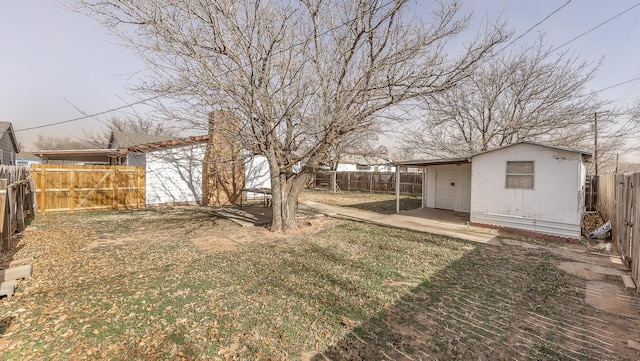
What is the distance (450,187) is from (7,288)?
14502mm

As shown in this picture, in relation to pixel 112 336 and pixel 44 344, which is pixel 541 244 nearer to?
pixel 112 336

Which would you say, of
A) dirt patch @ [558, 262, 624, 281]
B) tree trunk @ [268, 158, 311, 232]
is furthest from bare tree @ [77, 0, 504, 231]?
dirt patch @ [558, 262, 624, 281]

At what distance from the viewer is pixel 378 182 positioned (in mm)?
24516

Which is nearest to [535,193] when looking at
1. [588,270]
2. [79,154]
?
[588,270]

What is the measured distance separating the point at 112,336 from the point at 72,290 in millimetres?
1832

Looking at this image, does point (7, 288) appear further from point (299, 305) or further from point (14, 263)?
point (299, 305)

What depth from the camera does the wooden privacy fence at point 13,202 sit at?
453 centimetres

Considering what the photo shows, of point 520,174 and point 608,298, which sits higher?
point 520,174

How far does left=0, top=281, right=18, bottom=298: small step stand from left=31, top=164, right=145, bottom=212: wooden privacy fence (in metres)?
8.94

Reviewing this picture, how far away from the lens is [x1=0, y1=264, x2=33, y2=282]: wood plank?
4.04 metres

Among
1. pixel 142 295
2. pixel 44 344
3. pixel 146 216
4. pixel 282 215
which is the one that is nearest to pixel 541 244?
pixel 282 215

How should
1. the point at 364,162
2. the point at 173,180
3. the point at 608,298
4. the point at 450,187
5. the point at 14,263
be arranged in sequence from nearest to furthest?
1. the point at 608,298
2. the point at 14,263
3. the point at 450,187
4. the point at 173,180
5. the point at 364,162

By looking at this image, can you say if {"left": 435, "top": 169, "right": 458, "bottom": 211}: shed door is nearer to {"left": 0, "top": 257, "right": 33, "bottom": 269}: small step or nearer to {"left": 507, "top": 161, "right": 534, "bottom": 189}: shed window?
{"left": 507, "top": 161, "right": 534, "bottom": 189}: shed window

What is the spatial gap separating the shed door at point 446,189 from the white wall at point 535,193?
3.70 m
